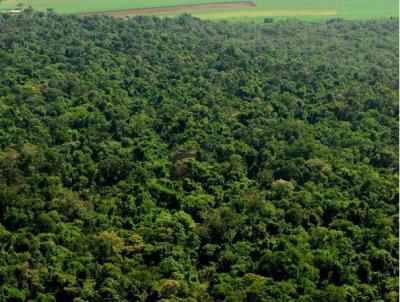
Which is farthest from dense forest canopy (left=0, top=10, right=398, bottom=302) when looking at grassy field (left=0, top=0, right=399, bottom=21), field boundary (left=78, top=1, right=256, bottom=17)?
grassy field (left=0, top=0, right=399, bottom=21)

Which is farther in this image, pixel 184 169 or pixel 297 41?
pixel 297 41

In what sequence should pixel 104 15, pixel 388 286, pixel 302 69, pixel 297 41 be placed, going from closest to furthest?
pixel 388 286
pixel 302 69
pixel 297 41
pixel 104 15

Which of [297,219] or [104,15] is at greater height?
[104,15]

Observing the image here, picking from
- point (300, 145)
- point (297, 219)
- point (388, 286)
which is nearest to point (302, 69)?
point (300, 145)

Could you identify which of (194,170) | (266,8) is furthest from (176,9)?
(194,170)

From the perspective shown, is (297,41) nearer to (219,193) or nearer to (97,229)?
(219,193)

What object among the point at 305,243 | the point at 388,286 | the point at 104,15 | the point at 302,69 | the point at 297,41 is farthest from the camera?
the point at 104,15

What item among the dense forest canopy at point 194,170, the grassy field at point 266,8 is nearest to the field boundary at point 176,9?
the grassy field at point 266,8
